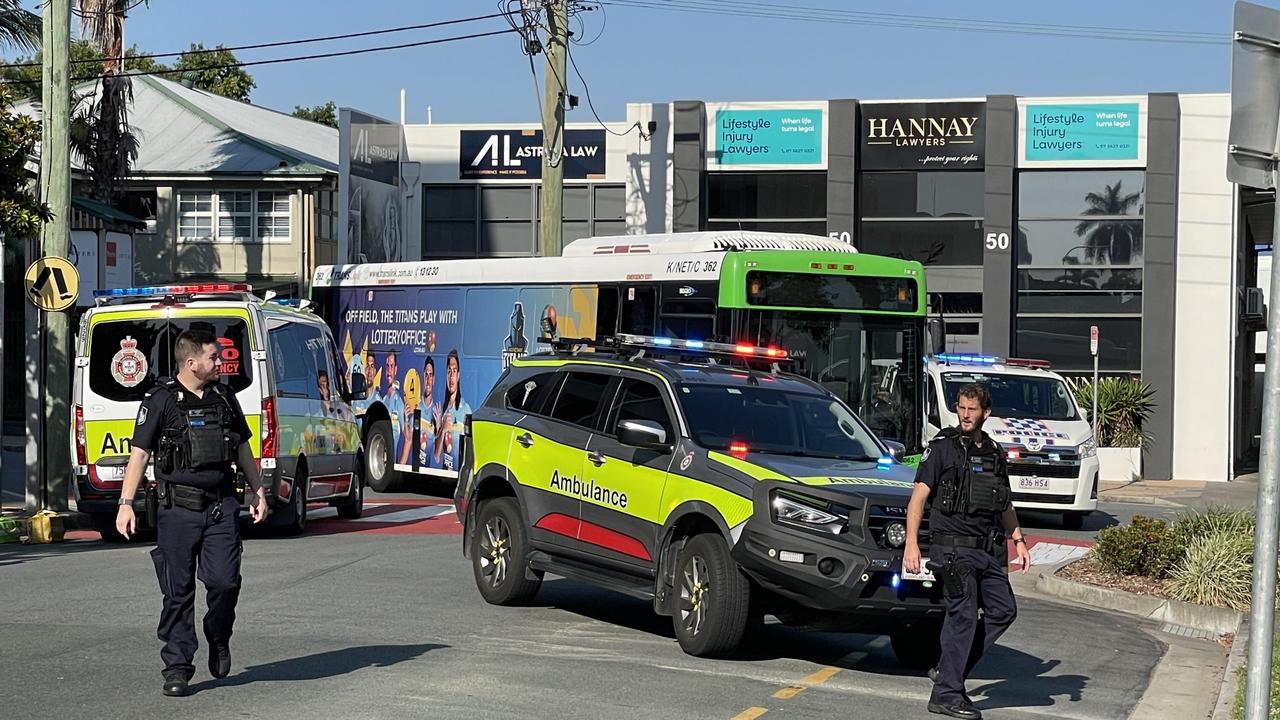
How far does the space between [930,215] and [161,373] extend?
868 inches

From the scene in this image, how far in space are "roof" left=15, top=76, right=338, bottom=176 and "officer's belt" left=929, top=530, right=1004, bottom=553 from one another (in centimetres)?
3574

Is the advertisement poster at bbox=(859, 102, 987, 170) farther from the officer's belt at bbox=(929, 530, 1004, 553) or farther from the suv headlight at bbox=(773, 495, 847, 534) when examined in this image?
the officer's belt at bbox=(929, 530, 1004, 553)

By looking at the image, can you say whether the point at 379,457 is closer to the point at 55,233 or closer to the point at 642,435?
the point at 55,233

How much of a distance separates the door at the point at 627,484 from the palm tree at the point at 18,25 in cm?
1862

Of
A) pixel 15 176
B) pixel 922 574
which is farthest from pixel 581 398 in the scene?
pixel 15 176

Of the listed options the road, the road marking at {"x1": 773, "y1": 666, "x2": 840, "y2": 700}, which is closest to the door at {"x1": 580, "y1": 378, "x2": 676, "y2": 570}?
the road

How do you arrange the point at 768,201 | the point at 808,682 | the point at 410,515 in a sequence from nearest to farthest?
the point at 808,682 < the point at 410,515 < the point at 768,201

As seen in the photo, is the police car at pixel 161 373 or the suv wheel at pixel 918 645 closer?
the suv wheel at pixel 918 645

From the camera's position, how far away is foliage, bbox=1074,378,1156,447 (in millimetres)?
32375

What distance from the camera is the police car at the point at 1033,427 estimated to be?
66.0 feet

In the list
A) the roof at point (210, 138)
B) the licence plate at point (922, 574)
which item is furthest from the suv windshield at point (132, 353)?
the roof at point (210, 138)

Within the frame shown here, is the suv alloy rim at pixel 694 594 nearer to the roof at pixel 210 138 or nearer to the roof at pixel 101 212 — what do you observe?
the roof at pixel 101 212

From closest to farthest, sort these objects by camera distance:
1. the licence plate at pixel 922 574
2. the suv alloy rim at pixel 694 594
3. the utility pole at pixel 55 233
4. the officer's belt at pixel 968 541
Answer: the officer's belt at pixel 968 541 < the licence plate at pixel 922 574 < the suv alloy rim at pixel 694 594 < the utility pole at pixel 55 233

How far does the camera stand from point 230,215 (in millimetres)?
43750
